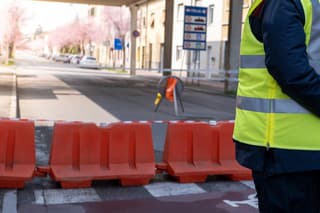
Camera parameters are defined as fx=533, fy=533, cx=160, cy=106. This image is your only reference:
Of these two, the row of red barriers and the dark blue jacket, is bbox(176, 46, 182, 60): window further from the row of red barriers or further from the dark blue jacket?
the dark blue jacket

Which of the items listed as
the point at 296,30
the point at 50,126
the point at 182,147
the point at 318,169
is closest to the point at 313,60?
the point at 296,30

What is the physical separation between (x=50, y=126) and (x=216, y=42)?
27.1 m

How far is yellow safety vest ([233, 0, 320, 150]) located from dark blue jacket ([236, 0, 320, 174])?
3 cm

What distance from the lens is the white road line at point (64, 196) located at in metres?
5.61

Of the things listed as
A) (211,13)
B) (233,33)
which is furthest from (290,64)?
(211,13)

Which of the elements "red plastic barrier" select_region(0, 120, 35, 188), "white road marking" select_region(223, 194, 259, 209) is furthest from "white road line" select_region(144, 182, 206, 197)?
"red plastic barrier" select_region(0, 120, 35, 188)

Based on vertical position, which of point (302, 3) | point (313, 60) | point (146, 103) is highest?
point (302, 3)

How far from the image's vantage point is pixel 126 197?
19.2ft

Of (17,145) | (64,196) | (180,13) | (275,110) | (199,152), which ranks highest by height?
(180,13)

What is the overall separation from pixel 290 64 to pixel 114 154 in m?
4.51

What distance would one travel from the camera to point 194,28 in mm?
24312

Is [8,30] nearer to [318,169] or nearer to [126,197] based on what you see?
[126,197]

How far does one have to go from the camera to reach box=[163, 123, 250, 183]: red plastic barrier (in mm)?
6559

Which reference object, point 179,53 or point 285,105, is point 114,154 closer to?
point 285,105
